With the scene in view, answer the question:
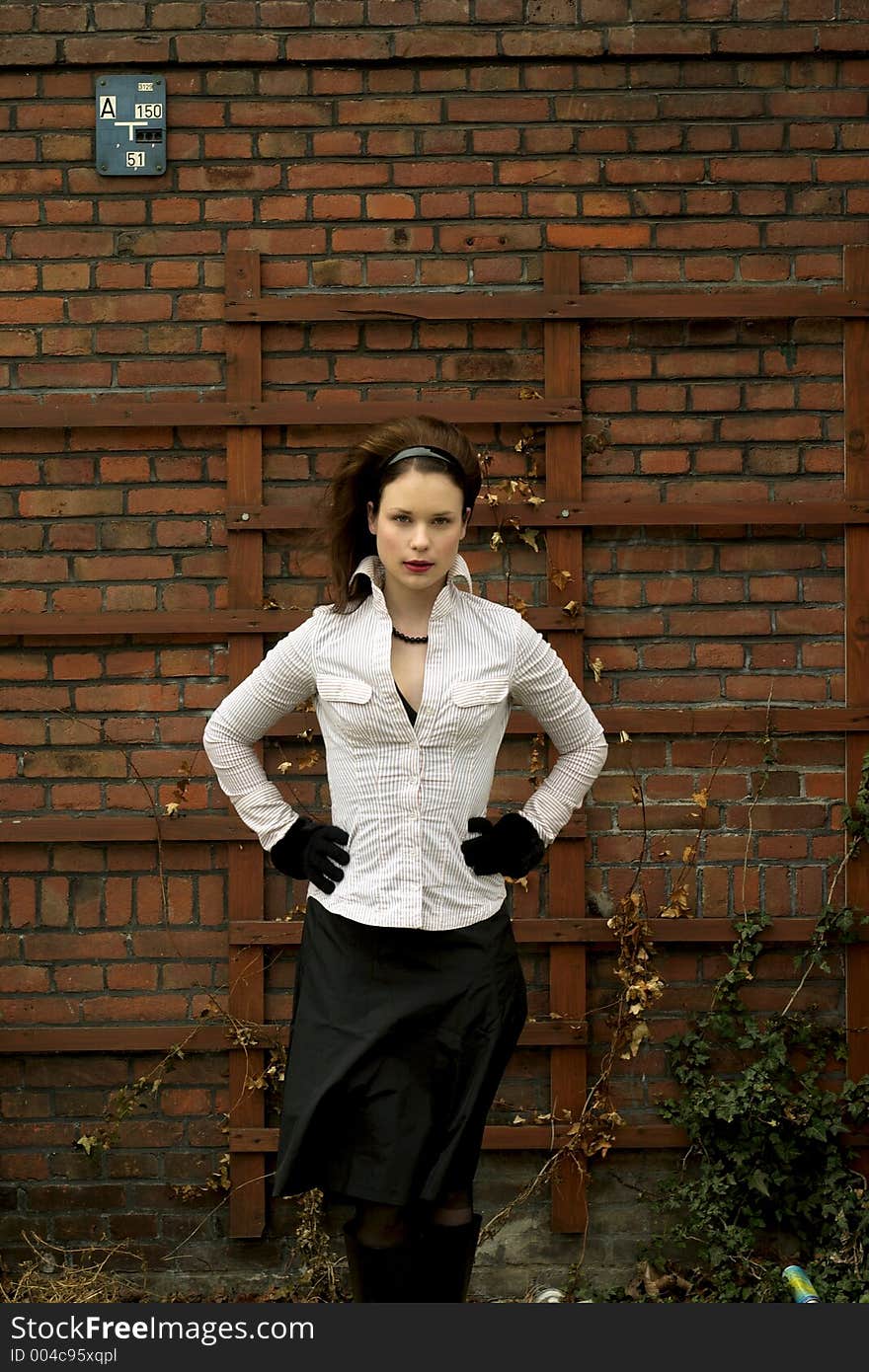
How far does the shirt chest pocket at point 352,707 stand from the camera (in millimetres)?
2168

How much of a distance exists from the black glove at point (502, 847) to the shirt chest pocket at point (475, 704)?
169mm

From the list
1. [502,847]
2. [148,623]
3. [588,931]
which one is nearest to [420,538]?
[502,847]

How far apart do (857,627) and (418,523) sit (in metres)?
1.57

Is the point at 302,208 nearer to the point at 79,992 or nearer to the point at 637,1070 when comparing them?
the point at 79,992

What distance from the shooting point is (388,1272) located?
2.15 metres

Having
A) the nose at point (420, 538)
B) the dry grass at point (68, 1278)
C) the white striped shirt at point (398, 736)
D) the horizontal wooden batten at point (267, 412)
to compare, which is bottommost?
the dry grass at point (68, 1278)

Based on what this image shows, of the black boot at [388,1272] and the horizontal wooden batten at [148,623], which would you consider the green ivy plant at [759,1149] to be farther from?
the horizontal wooden batten at [148,623]

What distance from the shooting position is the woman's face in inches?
84.7

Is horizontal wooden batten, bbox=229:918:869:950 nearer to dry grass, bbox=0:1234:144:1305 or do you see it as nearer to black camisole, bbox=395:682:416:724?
dry grass, bbox=0:1234:144:1305

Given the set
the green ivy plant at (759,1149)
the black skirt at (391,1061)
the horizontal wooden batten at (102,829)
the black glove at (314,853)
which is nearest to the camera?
the black skirt at (391,1061)

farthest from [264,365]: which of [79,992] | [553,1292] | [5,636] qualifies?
[553,1292]

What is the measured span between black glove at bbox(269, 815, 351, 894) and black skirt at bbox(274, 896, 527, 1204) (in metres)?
0.07

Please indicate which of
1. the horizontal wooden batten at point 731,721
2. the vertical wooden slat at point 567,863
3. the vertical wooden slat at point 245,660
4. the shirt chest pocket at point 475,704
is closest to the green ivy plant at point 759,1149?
the vertical wooden slat at point 567,863

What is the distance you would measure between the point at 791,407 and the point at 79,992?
7.82 ft
